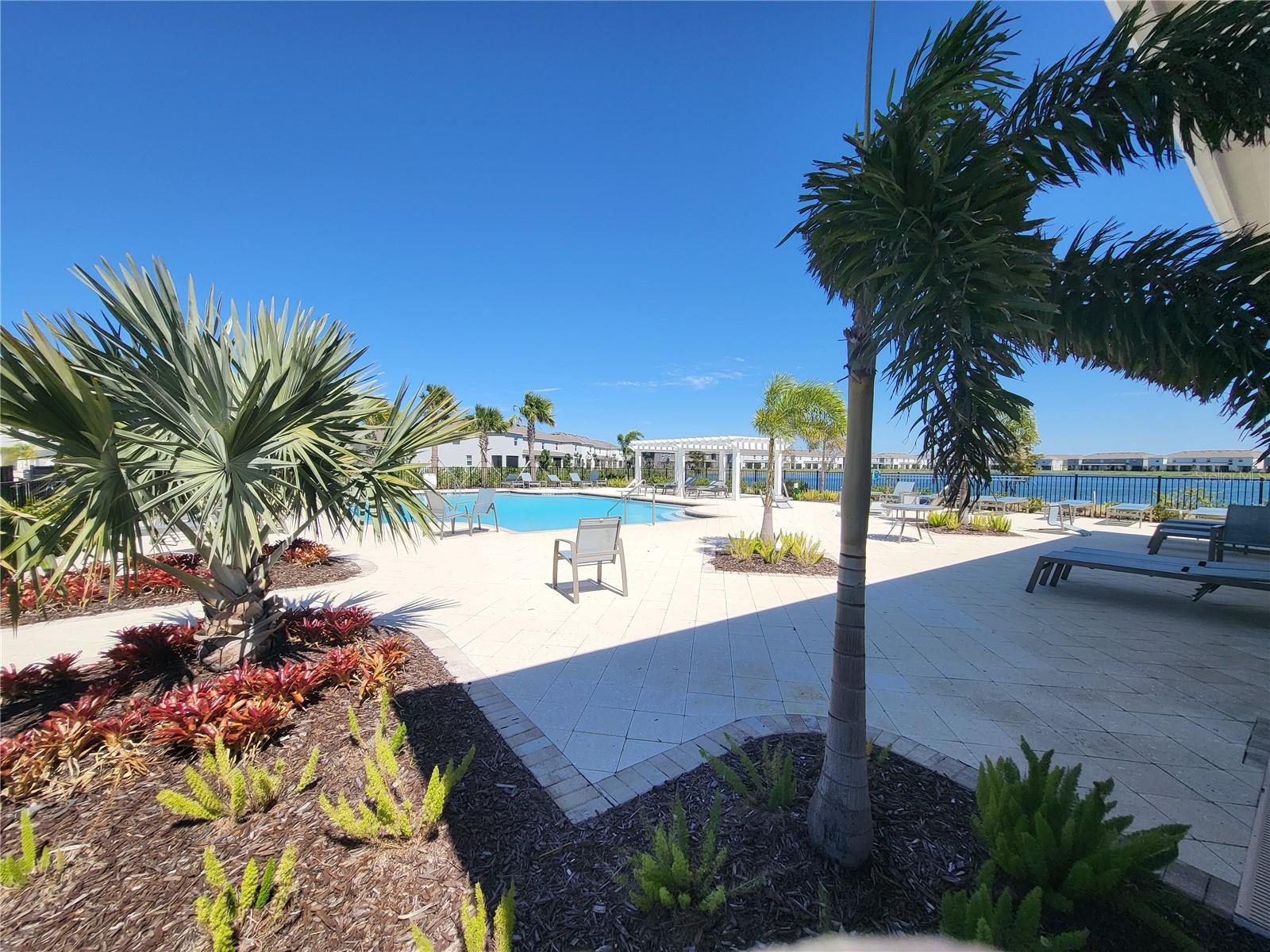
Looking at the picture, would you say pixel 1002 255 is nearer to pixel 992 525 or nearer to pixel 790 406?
pixel 790 406

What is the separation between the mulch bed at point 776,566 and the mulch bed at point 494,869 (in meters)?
4.96

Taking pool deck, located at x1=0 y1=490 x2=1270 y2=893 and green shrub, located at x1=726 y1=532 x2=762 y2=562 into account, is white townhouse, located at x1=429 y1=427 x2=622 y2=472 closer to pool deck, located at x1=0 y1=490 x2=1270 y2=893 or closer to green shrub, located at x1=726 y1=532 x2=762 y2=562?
green shrub, located at x1=726 y1=532 x2=762 y2=562

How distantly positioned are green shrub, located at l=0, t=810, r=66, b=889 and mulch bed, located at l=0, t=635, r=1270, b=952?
48 millimetres

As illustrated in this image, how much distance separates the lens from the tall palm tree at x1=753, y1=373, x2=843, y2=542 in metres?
9.14

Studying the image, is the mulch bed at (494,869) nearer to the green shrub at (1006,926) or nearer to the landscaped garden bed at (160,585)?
the green shrub at (1006,926)

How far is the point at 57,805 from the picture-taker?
216cm

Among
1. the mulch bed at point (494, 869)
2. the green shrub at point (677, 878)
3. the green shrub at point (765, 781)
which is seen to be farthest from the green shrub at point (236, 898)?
the green shrub at point (765, 781)

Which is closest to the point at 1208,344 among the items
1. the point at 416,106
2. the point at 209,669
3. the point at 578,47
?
the point at 209,669

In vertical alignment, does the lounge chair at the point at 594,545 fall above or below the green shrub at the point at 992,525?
above

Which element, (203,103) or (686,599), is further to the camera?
(203,103)

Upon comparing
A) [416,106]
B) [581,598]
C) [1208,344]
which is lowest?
[581,598]

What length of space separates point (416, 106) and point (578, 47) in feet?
10.6

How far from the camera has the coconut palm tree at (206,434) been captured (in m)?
2.10

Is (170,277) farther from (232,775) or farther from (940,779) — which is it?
(940,779)
